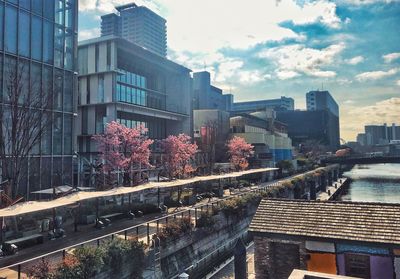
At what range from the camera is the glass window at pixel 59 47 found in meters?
34.1

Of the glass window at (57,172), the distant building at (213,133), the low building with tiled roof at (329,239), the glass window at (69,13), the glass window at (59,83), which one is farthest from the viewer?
the distant building at (213,133)

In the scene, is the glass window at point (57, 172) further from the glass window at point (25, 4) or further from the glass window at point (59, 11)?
the glass window at point (25, 4)

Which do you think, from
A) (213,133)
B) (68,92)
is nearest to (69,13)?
(68,92)

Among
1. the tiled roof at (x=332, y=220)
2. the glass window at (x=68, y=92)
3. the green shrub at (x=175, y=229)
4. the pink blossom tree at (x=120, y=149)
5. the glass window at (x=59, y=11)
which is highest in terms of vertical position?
the glass window at (x=59, y=11)

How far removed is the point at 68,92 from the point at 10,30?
7.61 meters

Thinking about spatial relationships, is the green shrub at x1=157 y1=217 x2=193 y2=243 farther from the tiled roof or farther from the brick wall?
the brick wall

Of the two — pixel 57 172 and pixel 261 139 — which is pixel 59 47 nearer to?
pixel 57 172

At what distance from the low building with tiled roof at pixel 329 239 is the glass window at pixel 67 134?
2368cm

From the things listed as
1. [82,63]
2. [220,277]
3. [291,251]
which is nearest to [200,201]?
[220,277]

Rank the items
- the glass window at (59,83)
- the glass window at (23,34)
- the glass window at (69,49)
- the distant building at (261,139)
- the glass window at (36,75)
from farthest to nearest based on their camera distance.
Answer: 1. the distant building at (261,139)
2. the glass window at (69,49)
3. the glass window at (59,83)
4. the glass window at (36,75)
5. the glass window at (23,34)

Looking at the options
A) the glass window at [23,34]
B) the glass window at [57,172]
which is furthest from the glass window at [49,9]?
the glass window at [57,172]

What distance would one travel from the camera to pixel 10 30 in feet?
97.7

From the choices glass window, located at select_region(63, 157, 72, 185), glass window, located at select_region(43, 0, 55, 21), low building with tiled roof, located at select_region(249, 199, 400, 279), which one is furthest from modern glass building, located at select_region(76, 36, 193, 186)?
low building with tiled roof, located at select_region(249, 199, 400, 279)

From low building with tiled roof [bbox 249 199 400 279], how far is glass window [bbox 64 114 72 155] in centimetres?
2368
